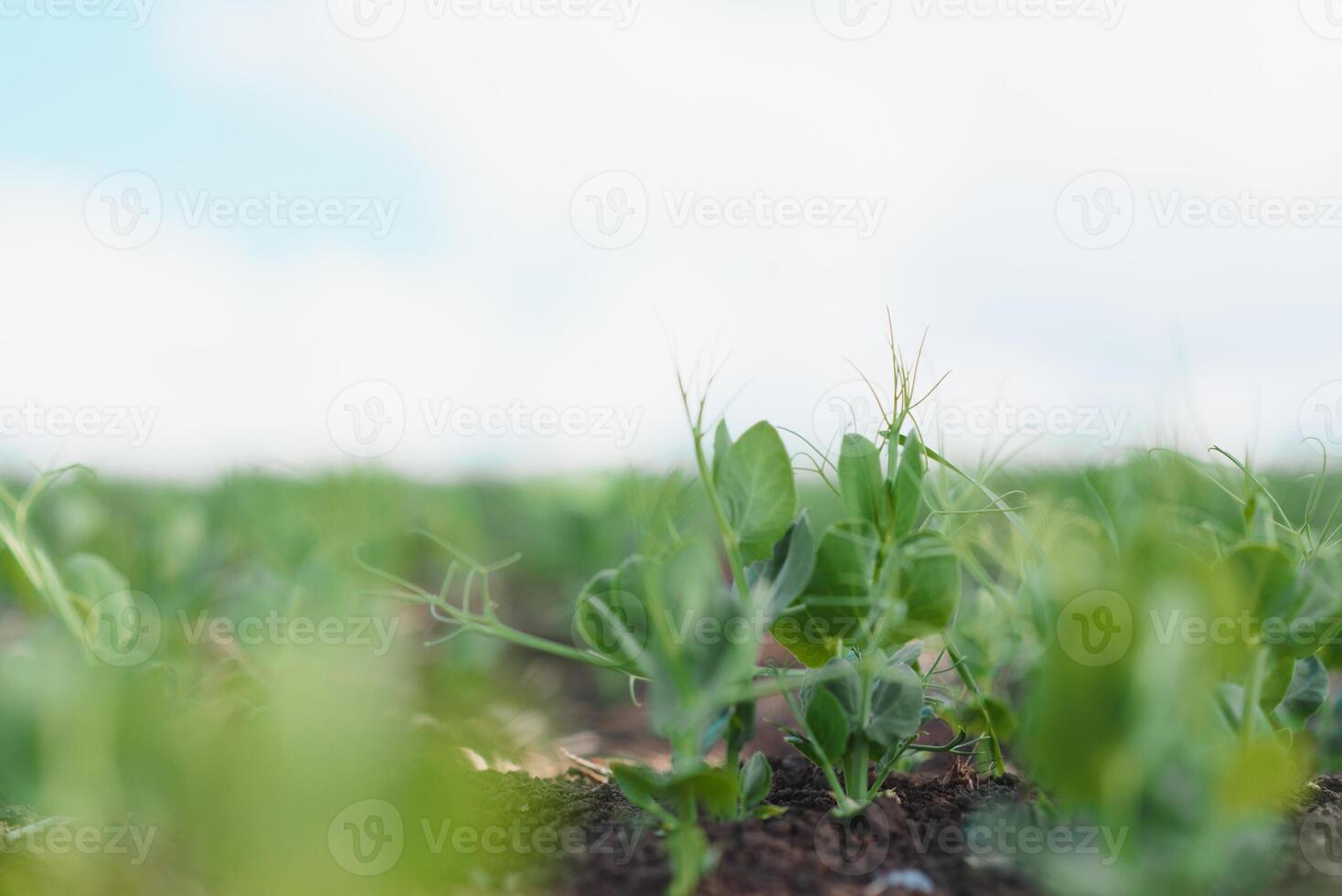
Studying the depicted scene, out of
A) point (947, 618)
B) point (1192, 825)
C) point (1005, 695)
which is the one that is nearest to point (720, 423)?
point (947, 618)

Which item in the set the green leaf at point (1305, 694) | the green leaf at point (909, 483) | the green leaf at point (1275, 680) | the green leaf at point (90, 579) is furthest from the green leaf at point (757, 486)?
A: the green leaf at point (90, 579)

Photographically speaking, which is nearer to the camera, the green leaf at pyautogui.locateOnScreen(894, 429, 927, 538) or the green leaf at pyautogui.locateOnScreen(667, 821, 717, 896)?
the green leaf at pyautogui.locateOnScreen(667, 821, 717, 896)

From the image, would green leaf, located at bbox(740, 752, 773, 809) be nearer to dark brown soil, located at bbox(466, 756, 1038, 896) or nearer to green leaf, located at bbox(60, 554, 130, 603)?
dark brown soil, located at bbox(466, 756, 1038, 896)

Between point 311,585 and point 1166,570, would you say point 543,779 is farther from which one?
point 1166,570

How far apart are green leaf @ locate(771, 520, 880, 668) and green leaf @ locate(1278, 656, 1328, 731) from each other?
54 centimetres

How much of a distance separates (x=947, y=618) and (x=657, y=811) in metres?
0.33

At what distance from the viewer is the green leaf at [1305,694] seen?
105 cm

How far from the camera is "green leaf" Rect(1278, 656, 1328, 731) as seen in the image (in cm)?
105

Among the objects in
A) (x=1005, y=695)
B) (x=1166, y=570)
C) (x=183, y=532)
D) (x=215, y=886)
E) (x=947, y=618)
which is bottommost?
(x=183, y=532)

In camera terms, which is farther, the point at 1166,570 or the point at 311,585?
the point at 311,585

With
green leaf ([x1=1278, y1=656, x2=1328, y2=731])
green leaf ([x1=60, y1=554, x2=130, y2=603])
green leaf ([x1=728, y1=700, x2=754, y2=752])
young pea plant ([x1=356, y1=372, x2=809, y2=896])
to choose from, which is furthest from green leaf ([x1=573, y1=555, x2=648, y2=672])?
green leaf ([x1=60, y1=554, x2=130, y2=603])

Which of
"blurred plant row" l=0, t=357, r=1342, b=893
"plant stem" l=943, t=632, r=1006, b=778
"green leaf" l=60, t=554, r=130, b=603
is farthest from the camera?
"green leaf" l=60, t=554, r=130, b=603

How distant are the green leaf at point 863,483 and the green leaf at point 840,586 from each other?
0.02 meters

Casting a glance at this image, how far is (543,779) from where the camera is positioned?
127 cm
